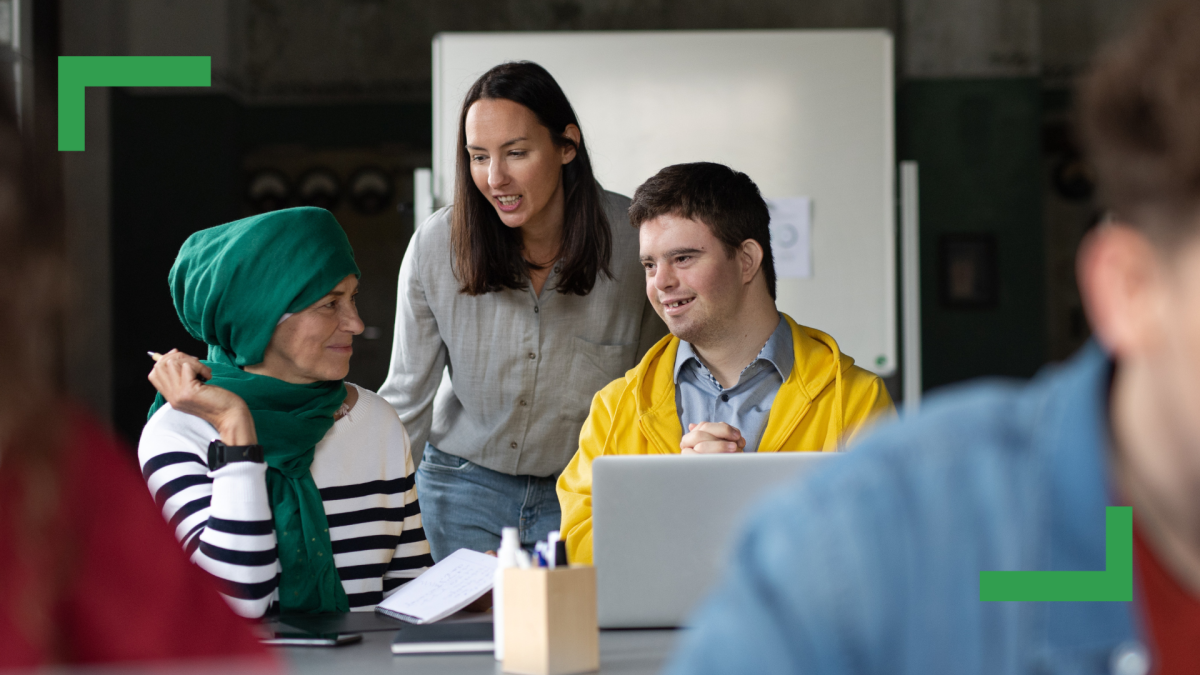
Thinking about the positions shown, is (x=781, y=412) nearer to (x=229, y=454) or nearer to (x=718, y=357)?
(x=718, y=357)

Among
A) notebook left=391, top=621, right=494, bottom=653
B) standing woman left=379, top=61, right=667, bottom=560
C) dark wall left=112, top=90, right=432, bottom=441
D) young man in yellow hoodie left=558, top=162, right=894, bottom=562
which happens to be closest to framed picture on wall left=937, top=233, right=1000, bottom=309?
dark wall left=112, top=90, right=432, bottom=441

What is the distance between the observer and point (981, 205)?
479 centimetres

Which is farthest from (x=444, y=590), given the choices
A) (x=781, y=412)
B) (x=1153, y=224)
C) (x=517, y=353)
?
(x=1153, y=224)

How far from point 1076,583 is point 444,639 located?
2.88 ft

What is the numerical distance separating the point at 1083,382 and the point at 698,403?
1.45 metres

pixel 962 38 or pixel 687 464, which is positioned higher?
pixel 962 38

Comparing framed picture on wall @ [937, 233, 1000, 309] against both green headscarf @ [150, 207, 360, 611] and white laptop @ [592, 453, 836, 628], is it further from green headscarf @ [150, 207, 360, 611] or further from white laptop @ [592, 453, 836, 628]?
white laptop @ [592, 453, 836, 628]

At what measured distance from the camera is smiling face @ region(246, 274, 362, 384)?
6.04 feet

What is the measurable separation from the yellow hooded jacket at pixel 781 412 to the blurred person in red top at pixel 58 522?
1294mm

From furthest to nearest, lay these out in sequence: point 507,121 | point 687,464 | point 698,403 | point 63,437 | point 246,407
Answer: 1. point 507,121
2. point 698,403
3. point 246,407
4. point 687,464
5. point 63,437

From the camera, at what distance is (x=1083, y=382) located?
0.56m

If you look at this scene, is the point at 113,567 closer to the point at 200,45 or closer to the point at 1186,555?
the point at 1186,555

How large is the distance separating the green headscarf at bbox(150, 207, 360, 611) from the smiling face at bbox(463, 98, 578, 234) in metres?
0.39

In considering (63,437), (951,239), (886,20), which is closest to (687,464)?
(63,437)
